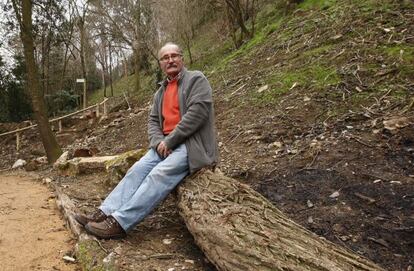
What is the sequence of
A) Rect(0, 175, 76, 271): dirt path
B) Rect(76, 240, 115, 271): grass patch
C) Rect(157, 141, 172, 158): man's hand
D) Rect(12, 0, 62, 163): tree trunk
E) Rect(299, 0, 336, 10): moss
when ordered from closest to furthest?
Rect(76, 240, 115, 271): grass patch, Rect(0, 175, 76, 271): dirt path, Rect(157, 141, 172, 158): man's hand, Rect(12, 0, 62, 163): tree trunk, Rect(299, 0, 336, 10): moss

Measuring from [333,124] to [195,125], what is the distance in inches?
98.5

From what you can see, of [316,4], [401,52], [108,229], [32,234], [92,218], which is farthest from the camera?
[316,4]

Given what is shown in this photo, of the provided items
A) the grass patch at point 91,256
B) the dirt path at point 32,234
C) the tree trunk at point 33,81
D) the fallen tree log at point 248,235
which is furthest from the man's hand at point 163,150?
the tree trunk at point 33,81

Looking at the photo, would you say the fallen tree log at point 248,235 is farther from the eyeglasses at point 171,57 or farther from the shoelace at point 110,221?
the eyeglasses at point 171,57

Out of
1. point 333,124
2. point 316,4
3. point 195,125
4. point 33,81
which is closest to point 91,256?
point 195,125

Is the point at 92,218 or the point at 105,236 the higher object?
the point at 92,218

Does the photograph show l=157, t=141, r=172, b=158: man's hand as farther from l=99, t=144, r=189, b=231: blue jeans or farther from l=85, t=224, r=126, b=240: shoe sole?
l=85, t=224, r=126, b=240: shoe sole

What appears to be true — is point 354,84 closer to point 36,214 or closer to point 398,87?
point 398,87

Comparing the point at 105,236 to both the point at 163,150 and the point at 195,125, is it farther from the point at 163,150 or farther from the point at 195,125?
the point at 195,125

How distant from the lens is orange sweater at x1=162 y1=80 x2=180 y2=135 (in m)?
3.78

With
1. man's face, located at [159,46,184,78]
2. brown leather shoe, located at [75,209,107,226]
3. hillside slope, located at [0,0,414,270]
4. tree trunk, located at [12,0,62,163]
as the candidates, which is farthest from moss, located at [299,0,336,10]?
brown leather shoe, located at [75,209,107,226]

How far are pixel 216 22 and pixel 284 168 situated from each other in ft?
56.9

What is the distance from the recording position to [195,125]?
11.4 feet

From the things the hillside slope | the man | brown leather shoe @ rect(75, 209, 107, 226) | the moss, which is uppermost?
the moss
